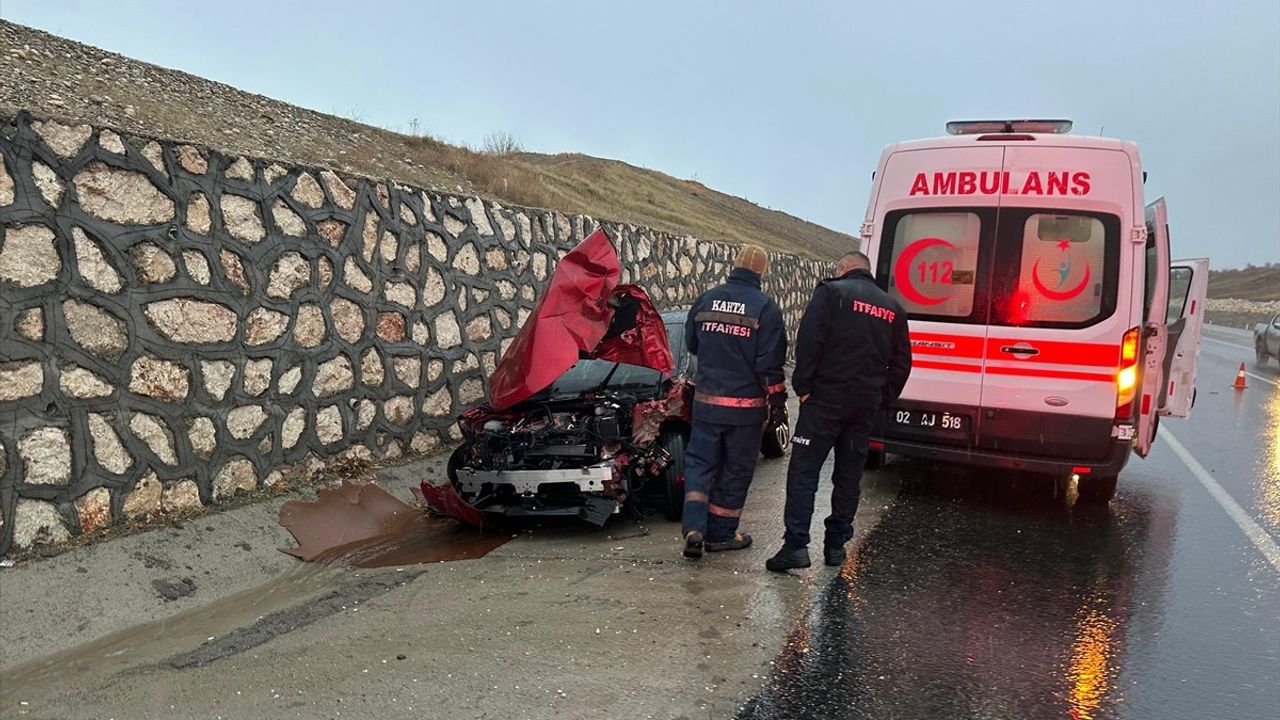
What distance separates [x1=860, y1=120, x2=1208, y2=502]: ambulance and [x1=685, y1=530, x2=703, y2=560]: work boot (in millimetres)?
2050

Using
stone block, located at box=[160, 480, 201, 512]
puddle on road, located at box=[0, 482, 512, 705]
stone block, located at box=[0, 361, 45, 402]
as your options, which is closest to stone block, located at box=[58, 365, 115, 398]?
stone block, located at box=[0, 361, 45, 402]

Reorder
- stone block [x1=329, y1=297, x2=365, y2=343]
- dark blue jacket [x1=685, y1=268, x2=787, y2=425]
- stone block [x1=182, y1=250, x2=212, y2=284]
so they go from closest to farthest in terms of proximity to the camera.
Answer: dark blue jacket [x1=685, y1=268, x2=787, y2=425] < stone block [x1=182, y1=250, x2=212, y2=284] < stone block [x1=329, y1=297, x2=365, y2=343]

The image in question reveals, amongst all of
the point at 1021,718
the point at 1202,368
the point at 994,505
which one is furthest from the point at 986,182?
the point at 1202,368

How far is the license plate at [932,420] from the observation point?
6.42 metres

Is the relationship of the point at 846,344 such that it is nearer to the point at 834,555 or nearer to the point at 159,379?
the point at 834,555

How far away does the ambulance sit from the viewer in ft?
19.9

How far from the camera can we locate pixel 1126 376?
19.9 ft

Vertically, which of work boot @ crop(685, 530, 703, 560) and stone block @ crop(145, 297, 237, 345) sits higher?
stone block @ crop(145, 297, 237, 345)

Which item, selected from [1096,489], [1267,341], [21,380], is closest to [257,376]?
[21,380]

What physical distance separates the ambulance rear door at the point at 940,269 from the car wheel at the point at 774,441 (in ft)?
6.23

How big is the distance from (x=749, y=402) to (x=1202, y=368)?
1912 centimetres

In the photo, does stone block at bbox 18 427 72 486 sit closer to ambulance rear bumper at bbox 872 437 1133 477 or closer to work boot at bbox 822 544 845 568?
work boot at bbox 822 544 845 568

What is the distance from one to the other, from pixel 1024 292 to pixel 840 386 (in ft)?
6.85

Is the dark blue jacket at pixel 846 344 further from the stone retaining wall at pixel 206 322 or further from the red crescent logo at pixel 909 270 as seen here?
the stone retaining wall at pixel 206 322
